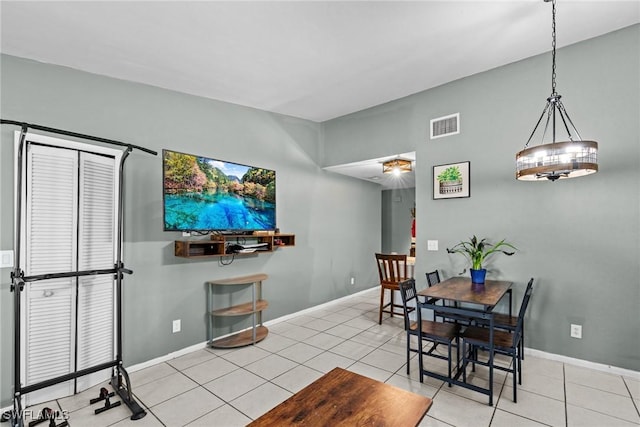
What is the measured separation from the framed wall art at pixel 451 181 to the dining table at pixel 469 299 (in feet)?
3.27

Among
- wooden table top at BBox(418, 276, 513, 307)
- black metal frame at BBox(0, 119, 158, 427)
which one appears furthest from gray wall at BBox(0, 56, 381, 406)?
wooden table top at BBox(418, 276, 513, 307)

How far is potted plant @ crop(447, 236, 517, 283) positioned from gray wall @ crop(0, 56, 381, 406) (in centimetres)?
214

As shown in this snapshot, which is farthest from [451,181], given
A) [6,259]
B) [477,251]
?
[6,259]

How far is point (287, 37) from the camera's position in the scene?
2.58m

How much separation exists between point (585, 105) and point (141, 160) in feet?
14.2

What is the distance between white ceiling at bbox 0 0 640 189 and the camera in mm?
2207

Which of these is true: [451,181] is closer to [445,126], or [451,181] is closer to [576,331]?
[445,126]

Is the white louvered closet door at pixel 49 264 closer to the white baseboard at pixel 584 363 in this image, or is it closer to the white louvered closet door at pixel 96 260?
the white louvered closet door at pixel 96 260

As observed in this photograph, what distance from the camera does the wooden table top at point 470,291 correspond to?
2.49 m

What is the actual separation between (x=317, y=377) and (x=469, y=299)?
1.49 meters

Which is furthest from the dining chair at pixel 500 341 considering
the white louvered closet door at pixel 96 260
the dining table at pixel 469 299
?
the white louvered closet door at pixel 96 260

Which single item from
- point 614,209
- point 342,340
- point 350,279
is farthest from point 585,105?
point 350,279

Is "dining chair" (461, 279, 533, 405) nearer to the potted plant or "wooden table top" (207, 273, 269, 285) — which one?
the potted plant

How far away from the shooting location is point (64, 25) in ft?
7.33
